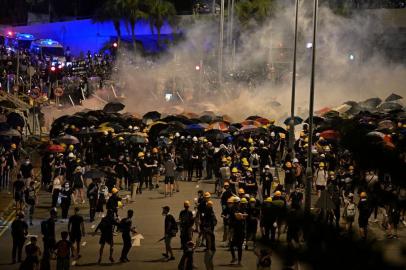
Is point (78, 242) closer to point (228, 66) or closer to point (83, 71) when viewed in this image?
point (83, 71)

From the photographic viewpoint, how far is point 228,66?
177ft

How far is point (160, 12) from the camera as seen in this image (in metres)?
60.4

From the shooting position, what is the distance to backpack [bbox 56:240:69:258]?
13664 millimetres

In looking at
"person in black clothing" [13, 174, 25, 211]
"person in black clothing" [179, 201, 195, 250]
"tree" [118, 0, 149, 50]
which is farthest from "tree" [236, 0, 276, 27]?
"person in black clothing" [179, 201, 195, 250]

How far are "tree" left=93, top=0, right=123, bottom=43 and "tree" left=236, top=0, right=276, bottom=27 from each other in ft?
30.3

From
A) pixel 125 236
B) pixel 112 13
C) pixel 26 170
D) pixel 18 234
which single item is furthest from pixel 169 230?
pixel 112 13

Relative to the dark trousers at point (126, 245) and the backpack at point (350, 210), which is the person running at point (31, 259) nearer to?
the dark trousers at point (126, 245)

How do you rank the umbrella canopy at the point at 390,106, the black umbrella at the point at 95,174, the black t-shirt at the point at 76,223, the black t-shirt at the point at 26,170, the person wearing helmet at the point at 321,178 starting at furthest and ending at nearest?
the umbrella canopy at the point at 390,106
the person wearing helmet at the point at 321,178
the black t-shirt at the point at 26,170
the black umbrella at the point at 95,174
the black t-shirt at the point at 76,223

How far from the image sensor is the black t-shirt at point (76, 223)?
15.3m

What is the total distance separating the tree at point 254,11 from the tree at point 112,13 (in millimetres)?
9224

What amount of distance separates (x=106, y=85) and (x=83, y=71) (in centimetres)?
331

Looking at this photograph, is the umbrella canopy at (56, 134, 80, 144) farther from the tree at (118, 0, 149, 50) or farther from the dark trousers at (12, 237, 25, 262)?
the tree at (118, 0, 149, 50)

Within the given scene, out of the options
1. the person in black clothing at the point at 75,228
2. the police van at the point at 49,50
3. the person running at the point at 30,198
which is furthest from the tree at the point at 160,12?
the person in black clothing at the point at 75,228

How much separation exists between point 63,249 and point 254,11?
45.6m
